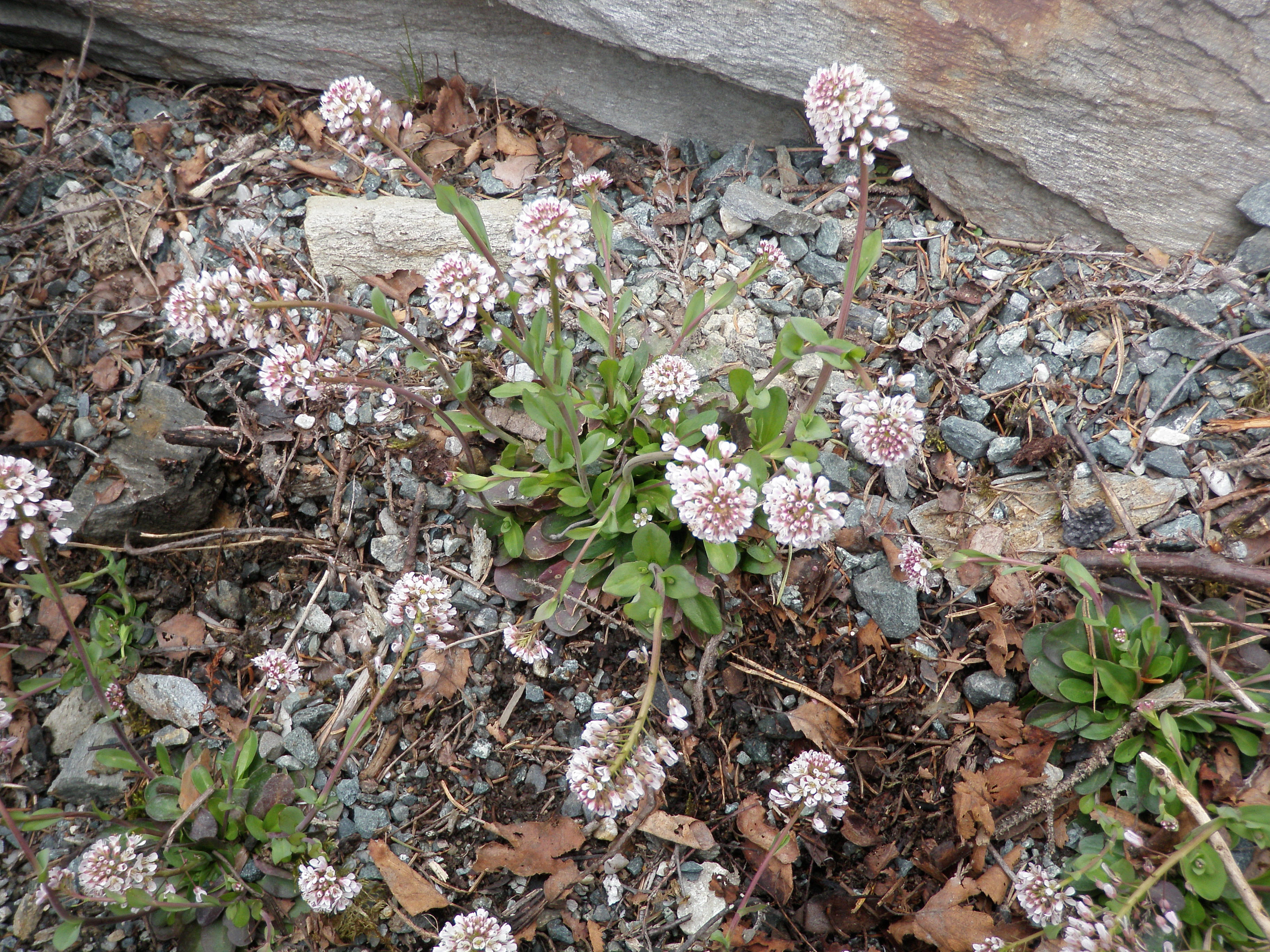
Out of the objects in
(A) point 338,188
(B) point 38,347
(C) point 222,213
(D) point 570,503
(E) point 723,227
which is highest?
(E) point 723,227

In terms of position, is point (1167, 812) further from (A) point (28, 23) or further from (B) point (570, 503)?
(A) point (28, 23)

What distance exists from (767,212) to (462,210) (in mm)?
1545

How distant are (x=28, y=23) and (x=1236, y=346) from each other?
18.0 feet

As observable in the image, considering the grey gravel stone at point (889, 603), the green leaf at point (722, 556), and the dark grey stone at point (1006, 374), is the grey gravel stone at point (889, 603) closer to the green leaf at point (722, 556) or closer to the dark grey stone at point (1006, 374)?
the green leaf at point (722, 556)

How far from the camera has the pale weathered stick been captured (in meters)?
2.10

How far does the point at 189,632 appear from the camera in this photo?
9.80ft

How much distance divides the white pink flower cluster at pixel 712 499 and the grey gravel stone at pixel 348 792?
1633 millimetres

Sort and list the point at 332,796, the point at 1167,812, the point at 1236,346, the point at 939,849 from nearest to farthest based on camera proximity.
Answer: the point at 1167,812 → the point at 939,849 → the point at 332,796 → the point at 1236,346

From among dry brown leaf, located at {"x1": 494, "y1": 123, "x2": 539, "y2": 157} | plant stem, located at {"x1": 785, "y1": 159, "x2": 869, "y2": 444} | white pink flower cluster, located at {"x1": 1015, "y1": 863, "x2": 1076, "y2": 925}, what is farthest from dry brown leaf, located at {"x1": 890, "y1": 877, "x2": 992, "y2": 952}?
dry brown leaf, located at {"x1": 494, "y1": 123, "x2": 539, "y2": 157}

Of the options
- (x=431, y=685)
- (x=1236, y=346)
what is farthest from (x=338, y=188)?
(x=1236, y=346)

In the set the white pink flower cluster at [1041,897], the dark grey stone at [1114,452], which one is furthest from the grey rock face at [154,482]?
the dark grey stone at [1114,452]

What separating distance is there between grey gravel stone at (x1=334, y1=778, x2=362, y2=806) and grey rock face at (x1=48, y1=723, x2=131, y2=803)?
0.82 m

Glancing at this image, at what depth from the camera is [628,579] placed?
245 cm

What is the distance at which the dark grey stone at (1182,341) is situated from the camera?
2.99 meters
